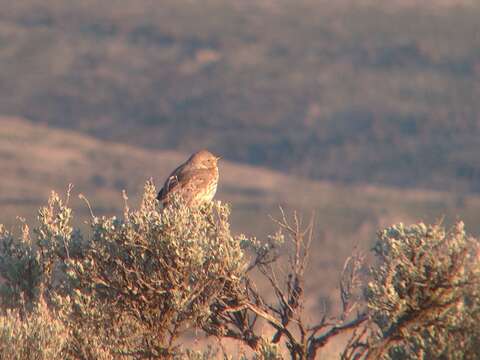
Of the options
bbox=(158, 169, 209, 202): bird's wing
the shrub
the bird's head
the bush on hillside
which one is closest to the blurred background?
the bird's head

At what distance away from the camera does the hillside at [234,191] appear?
37.1 m

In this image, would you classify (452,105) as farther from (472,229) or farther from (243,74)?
(472,229)

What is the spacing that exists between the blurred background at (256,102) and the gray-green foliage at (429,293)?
30.3 metres

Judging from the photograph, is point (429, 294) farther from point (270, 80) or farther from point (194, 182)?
point (270, 80)

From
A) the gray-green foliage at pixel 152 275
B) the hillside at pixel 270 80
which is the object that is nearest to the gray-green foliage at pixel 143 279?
the gray-green foliage at pixel 152 275

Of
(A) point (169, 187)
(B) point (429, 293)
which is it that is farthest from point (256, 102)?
(B) point (429, 293)

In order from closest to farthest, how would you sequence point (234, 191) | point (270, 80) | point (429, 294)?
point (429, 294)
point (234, 191)
point (270, 80)

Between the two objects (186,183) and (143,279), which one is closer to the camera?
(143,279)

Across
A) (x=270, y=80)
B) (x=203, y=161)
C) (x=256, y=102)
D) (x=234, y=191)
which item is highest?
(x=270, y=80)

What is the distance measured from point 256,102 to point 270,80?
1.98m

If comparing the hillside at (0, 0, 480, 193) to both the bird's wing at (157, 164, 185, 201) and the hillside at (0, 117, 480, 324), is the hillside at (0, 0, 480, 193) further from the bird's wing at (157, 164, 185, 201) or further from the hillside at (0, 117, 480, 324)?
the bird's wing at (157, 164, 185, 201)

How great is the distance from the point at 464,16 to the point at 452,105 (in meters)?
9.76

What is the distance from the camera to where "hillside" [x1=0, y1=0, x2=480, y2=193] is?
4900 cm

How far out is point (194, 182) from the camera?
403 inches
